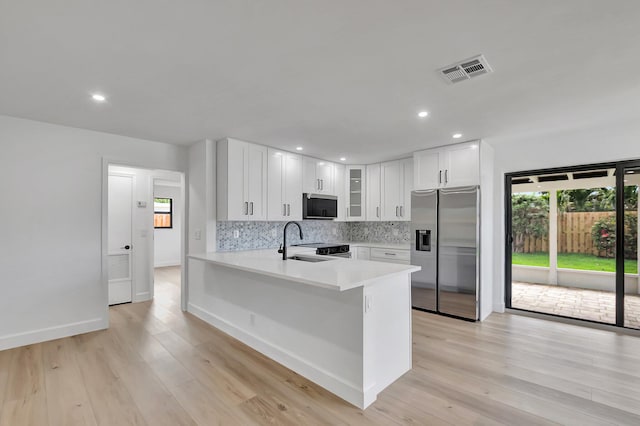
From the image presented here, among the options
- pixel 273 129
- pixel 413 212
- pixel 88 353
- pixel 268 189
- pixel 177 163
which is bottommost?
pixel 88 353

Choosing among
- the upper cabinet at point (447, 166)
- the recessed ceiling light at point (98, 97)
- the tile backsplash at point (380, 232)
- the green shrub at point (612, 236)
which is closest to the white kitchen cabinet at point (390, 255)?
the tile backsplash at point (380, 232)

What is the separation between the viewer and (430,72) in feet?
7.18

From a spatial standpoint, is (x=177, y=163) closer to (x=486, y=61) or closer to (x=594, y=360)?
(x=486, y=61)

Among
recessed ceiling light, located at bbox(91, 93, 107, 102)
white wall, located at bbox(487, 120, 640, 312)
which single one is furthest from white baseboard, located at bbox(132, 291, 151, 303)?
white wall, located at bbox(487, 120, 640, 312)

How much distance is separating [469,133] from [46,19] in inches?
154

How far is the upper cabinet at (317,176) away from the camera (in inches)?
197

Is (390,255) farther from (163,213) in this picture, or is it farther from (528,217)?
(163,213)

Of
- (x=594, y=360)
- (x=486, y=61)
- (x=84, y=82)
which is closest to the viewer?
(x=486, y=61)

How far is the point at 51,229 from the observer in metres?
3.42

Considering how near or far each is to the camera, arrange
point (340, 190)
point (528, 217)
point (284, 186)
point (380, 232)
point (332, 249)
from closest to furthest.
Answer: point (528, 217)
point (284, 186)
point (332, 249)
point (340, 190)
point (380, 232)

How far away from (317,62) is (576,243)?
13.9ft

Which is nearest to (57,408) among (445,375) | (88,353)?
(88,353)

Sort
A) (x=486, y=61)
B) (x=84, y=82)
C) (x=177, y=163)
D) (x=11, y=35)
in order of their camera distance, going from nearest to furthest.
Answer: (x=11, y=35), (x=486, y=61), (x=84, y=82), (x=177, y=163)

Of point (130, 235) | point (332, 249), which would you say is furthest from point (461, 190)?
point (130, 235)
